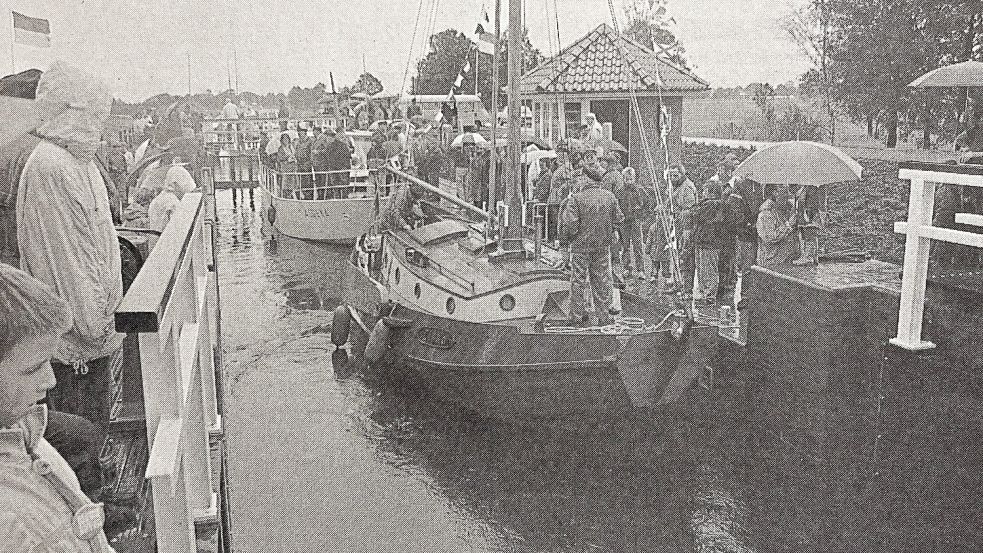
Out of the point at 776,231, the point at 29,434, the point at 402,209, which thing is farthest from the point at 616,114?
the point at 29,434

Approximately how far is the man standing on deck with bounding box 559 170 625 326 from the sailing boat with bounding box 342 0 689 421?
21 cm

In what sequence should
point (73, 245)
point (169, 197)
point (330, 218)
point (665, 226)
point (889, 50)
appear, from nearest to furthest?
point (73, 245) < point (169, 197) < point (665, 226) < point (889, 50) < point (330, 218)

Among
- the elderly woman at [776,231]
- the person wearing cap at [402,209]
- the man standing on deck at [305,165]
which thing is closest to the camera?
the elderly woman at [776,231]

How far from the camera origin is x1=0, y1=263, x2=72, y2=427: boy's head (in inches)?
54.3

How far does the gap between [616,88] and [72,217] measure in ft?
44.9

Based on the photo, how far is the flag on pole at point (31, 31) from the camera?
2.80 metres

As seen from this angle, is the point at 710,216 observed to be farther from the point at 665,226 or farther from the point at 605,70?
the point at 605,70

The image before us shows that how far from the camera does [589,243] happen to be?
895 cm

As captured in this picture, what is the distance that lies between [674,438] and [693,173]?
1021cm

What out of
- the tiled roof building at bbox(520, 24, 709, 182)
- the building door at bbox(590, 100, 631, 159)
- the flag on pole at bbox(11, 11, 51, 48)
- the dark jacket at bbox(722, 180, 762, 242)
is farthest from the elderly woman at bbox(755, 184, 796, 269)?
the flag on pole at bbox(11, 11, 51, 48)

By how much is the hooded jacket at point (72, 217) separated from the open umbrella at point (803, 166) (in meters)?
7.24

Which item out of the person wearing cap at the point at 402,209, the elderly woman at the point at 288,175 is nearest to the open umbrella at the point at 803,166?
the person wearing cap at the point at 402,209

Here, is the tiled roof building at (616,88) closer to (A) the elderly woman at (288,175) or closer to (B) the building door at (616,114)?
(B) the building door at (616,114)

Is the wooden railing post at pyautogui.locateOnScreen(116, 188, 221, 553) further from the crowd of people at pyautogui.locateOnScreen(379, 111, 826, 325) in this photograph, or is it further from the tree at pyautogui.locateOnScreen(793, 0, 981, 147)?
the tree at pyautogui.locateOnScreen(793, 0, 981, 147)
